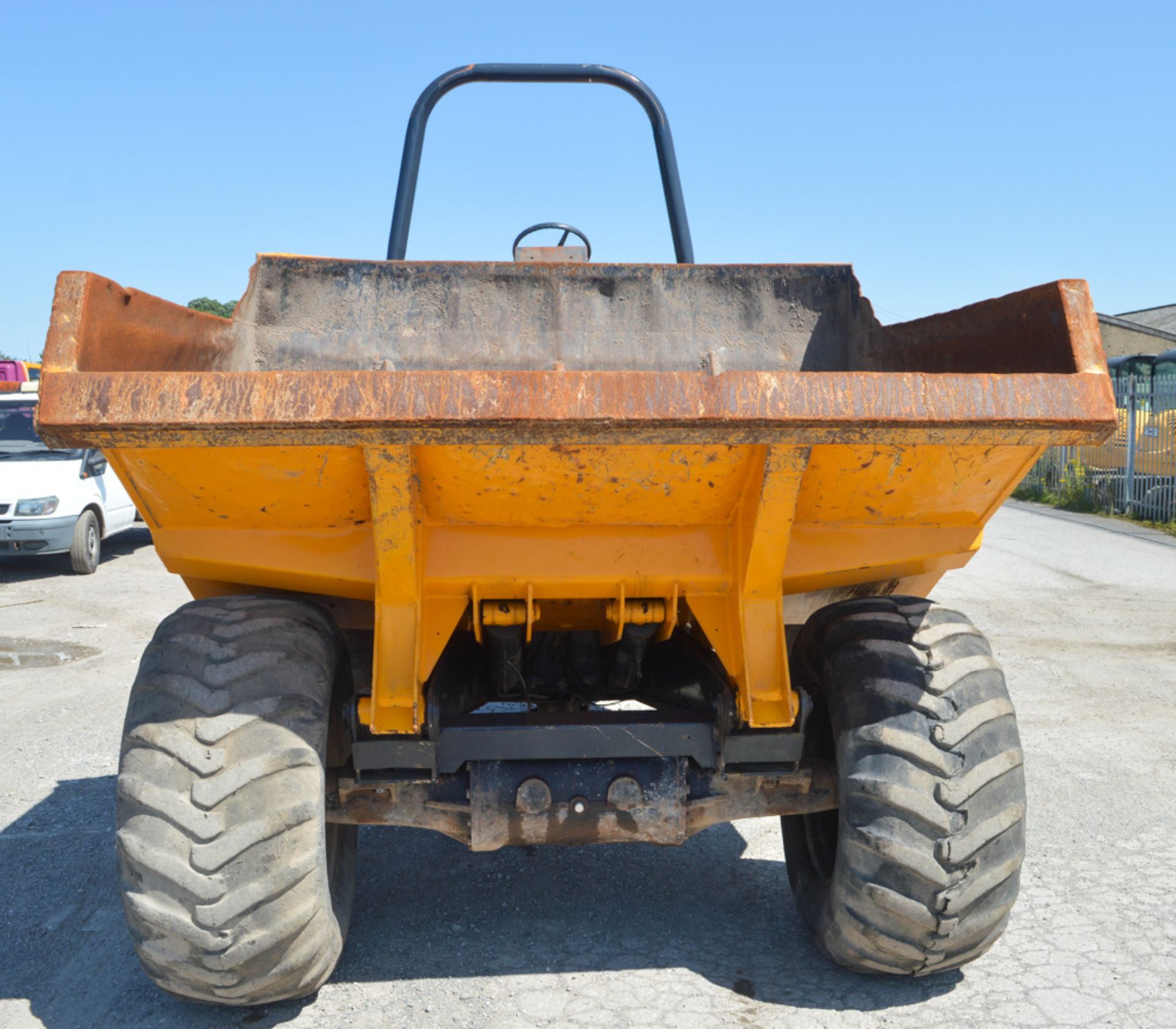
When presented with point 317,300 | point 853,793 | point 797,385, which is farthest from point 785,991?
point 317,300

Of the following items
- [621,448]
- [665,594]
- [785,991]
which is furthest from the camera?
[785,991]

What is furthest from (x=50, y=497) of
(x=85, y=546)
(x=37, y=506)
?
(x=85, y=546)

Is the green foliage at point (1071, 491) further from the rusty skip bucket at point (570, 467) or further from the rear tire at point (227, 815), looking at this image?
the rear tire at point (227, 815)

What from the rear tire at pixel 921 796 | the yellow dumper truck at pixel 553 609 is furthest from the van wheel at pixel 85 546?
the rear tire at pixel 921 796

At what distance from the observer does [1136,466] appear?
49.8ft

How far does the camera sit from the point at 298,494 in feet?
7.64

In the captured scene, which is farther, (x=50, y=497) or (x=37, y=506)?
(x=50, y=497)

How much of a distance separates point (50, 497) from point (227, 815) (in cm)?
866

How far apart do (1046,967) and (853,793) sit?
0.98 meters

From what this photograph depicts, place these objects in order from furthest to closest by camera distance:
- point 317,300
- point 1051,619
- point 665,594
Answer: point 1051,619 → point 317,300 → point 665,594

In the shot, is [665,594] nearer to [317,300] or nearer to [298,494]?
[298,494]

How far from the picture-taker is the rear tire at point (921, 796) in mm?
2473

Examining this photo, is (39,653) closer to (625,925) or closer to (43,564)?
(43,564)

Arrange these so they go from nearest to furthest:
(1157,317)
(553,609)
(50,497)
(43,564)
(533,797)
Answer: (533,797)
(553,609)
(50,497)
(43,564)
(1157,317)
